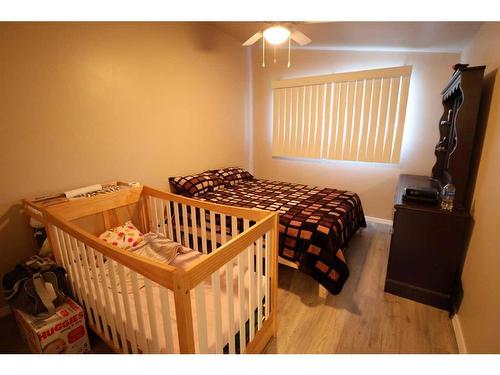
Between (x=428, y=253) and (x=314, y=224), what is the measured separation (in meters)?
0.83

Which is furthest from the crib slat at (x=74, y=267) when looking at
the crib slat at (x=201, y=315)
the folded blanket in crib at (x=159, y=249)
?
the crib slat at (x=201, y=315)

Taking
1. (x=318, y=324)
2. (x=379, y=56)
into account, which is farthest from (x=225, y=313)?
(x=379, y=56)

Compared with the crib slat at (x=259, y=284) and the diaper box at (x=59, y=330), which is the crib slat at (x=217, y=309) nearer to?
the crib slat at (x=259, y=284)

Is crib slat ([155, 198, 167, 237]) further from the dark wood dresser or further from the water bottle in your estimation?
the water bottle

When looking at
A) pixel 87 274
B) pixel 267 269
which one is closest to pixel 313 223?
pixel 267 269

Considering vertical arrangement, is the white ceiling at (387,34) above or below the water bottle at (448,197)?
above

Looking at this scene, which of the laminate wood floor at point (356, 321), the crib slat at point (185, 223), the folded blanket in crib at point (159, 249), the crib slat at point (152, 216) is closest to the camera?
the laminate wood floor at point (356, 321)

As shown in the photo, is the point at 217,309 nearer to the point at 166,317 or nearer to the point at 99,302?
the point at 166,317

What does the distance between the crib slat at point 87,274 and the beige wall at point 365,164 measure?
9.96 ft

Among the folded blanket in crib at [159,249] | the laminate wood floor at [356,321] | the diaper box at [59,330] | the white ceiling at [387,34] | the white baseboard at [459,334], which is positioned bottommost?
the laminate wood floor at [356,321]

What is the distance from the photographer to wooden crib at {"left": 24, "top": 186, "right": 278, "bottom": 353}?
0.86 m

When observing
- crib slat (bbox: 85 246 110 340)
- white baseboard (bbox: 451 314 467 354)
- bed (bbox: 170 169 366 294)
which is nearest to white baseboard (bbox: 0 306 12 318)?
crib slat (bbox: 85 246 110 340)

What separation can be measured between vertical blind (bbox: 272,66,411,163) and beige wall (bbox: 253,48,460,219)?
0.13m

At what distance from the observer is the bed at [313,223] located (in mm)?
1762
